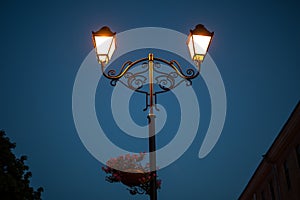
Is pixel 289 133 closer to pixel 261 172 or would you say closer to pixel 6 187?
pixel 261 172

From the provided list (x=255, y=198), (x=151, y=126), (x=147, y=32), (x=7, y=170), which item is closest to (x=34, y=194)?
(x=7, y=170)

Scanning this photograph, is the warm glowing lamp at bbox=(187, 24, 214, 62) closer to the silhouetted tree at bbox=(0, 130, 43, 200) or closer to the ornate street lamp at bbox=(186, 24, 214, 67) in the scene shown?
the ornate street lamp at bbox=(186, 24, 214, 67)

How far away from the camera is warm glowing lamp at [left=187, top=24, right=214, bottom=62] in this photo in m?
6.22

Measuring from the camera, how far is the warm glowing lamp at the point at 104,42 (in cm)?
635

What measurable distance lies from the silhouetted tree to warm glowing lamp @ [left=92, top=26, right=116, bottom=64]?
499 inches

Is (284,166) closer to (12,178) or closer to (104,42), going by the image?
(12,178)

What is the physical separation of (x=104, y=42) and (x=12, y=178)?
1342 centimetres

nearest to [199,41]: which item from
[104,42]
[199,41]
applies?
[199,41]

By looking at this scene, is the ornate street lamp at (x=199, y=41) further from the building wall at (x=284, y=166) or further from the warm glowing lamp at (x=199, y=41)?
the building wall at (x=284, y=166)

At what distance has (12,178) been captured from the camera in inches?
685

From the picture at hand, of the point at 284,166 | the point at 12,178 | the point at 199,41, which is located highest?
the point at 284,166

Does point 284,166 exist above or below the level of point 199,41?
above

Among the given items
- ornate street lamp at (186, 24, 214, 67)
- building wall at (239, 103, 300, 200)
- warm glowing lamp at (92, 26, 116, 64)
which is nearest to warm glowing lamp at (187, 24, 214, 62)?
ornate street lamp at (186, 24, 214, 67)

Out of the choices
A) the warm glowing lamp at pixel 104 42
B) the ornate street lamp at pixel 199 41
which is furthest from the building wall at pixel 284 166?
the warm glowing lamp at pixel 104 42
